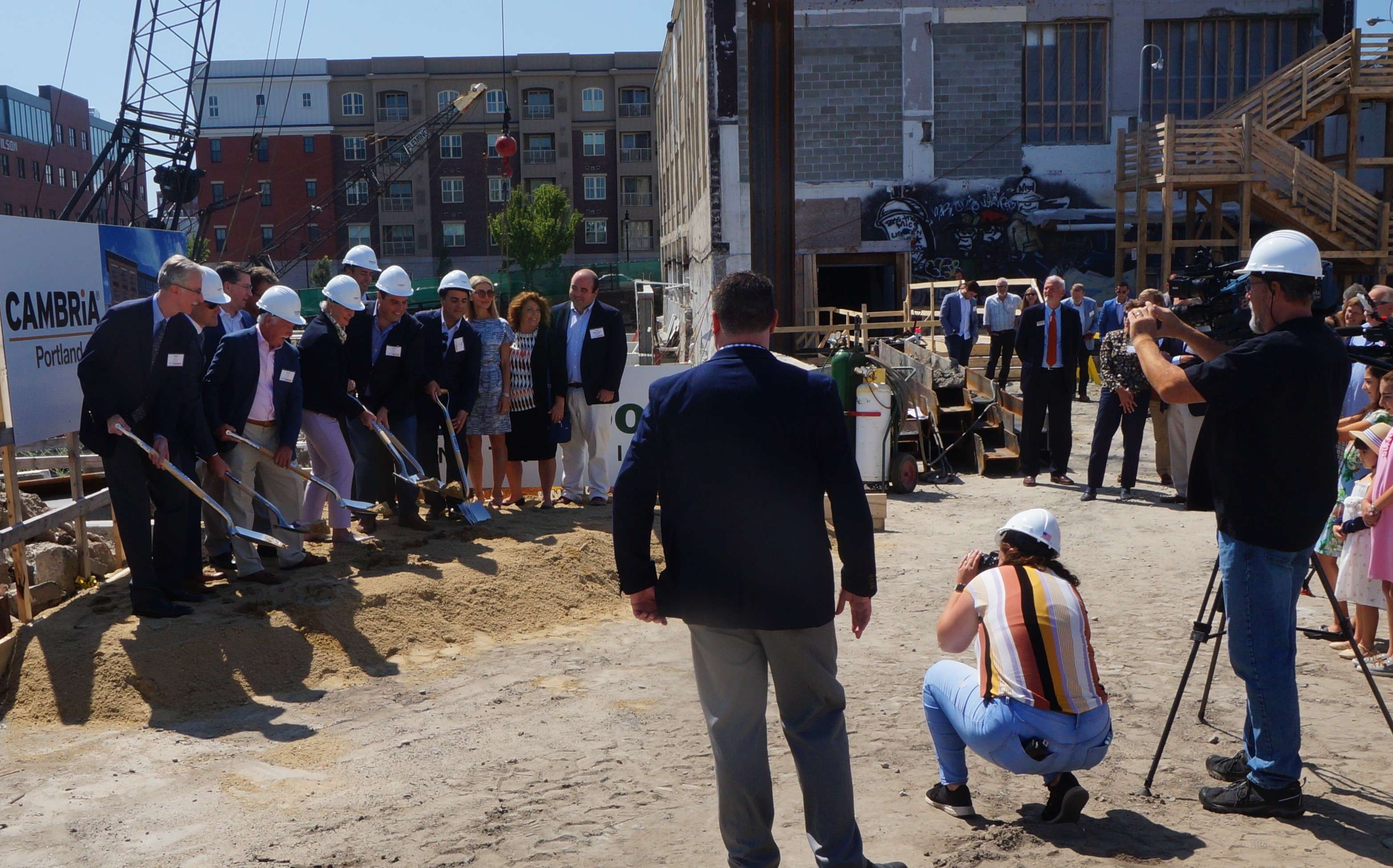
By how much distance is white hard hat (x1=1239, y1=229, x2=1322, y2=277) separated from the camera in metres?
4.18

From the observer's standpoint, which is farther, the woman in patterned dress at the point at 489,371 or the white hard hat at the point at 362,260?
the woman in patterned dress at the point at 489,371

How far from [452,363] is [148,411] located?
9.43ft

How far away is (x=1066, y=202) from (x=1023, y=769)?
84.9ft

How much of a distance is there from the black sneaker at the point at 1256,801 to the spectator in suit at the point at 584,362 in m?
6.17

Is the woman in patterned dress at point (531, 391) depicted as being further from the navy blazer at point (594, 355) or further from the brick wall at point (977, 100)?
the brick wall at point (977, 100)

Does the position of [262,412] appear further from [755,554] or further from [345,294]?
[755,554]

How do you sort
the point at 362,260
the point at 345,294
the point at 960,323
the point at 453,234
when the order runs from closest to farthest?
the point at 345,294 < the point at 362,260 < the point at 960,323 < the point at 453,234

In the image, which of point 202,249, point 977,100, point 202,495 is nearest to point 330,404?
point 202,495

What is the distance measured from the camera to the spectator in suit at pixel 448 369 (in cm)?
907

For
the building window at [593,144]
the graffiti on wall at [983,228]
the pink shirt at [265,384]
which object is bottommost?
the pink shirt at [265,384]

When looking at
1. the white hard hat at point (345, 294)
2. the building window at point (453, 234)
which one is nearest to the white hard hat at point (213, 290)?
the white hard hat at point (345, 294)

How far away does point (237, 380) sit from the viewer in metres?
7.31

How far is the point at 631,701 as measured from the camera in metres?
5.86

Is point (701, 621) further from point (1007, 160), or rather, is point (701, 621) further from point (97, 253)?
point (1007, 160)
